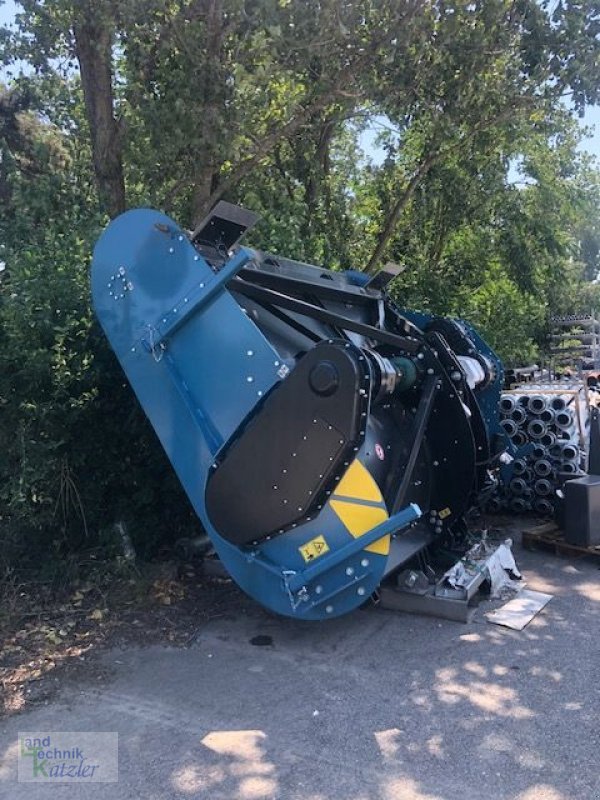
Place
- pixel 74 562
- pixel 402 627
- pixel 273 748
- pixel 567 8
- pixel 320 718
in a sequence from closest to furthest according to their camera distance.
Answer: pixel 273 748, pixel 320 718, pixel 402 627, pixel 74 562, pixel 567 8

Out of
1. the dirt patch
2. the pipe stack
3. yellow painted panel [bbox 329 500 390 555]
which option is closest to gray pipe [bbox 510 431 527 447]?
the pipe stack

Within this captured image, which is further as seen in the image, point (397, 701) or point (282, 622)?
point (282, 622)

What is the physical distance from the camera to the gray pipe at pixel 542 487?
657 cm

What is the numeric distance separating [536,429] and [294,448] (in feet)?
12.5

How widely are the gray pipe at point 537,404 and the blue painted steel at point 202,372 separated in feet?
11.6

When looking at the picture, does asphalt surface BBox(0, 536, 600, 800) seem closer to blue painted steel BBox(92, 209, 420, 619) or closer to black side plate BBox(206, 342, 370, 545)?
blue painted steel BBox(92, 209, 420, 619)

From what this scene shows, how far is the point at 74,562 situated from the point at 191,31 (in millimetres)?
4506

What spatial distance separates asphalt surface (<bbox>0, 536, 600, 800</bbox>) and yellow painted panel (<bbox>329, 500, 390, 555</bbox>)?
2.25 feet

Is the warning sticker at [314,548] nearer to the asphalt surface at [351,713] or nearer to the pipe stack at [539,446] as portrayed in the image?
the asphalt surface at [351,713]

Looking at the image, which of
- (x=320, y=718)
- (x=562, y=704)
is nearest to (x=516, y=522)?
(x=562, y=704)

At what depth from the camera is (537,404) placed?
6.66 metres

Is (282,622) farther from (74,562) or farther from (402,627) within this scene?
(74,562)

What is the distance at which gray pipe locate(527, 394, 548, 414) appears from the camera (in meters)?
6.62

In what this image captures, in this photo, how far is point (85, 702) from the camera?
3.47 m
